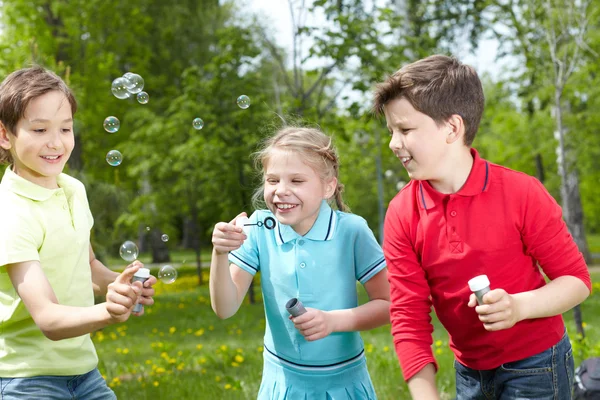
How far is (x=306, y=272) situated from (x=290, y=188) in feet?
1.12

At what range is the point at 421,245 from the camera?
2426 mm

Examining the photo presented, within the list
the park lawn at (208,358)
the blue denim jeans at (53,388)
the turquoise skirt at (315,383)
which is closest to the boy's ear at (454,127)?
the turquoise skirt at (315,383)

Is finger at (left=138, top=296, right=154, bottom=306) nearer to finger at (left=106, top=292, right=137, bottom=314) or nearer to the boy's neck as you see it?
finger at (left=106, top=292, right=137, bottom=314)

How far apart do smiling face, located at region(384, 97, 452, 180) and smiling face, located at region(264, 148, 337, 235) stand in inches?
18.1

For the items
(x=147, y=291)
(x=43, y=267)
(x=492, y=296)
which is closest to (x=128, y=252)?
(x=43, y=267)

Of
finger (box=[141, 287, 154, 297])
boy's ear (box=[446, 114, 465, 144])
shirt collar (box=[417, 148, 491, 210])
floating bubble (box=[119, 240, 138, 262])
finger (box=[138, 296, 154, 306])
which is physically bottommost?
floating bubble (box=[119, 240, 138, 262])

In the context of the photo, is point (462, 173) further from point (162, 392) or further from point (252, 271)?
point (162, 392)

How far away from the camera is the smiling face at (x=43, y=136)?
2.38 meters

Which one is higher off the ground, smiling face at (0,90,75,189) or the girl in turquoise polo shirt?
smiling face at (0,90,75,189)

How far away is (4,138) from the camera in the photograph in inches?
97.0

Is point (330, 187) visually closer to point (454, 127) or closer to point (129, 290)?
point (454, 127)

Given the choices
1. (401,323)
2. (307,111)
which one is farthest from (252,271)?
(307,111)

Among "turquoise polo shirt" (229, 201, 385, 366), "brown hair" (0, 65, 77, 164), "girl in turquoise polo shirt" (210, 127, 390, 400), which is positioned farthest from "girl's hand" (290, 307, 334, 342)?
"brown hair" (0, 65, 77, 164)

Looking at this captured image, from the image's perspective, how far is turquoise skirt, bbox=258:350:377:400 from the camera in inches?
106
